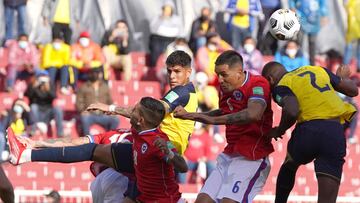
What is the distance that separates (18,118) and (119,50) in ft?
9.70

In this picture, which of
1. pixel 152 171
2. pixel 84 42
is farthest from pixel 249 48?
pixel 152 171

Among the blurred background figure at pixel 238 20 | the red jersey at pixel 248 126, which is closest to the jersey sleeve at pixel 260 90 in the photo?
the red jersey at pixel 248 126

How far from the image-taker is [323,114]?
36.1 ft

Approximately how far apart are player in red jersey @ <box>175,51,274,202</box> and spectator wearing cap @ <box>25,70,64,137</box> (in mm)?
8092

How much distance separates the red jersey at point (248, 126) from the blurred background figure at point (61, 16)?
10.2 meters

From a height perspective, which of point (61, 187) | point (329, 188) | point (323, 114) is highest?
point (323, 114)

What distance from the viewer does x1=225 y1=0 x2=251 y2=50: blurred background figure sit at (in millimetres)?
20938

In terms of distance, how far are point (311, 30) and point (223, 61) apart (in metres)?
10.9

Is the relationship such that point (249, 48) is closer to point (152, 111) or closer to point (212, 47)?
point (212, 47)

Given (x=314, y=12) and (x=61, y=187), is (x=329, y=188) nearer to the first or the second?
(x=61, y=187)

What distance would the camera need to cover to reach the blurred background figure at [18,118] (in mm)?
18312

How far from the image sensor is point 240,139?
10.9 metres

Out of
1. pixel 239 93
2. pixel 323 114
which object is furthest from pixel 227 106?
pixel 323 114

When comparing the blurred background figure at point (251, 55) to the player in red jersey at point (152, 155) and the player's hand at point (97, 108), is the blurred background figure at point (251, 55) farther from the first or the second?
the player in red jersey at point (152, 155)
